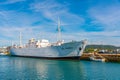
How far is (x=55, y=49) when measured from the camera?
88938 millimetres

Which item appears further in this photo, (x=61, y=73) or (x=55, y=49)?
(x=55, y=49)

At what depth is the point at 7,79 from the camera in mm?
35031

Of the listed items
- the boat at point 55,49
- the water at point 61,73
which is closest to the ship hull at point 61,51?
the boat at point 55,49

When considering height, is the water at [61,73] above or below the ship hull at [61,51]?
below

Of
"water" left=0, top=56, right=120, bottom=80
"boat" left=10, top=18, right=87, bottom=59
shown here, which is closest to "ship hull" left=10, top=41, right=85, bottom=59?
"boat" left=10, top=18, right=87, bottom=59

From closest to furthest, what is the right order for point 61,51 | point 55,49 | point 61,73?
point 61,73 < point 61,51 < point 55,49

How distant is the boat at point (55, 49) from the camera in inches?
3182

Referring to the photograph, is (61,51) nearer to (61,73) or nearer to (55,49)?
(55,49)

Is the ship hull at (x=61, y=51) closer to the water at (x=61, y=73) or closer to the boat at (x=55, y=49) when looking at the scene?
the boat at (x=55, y=49)

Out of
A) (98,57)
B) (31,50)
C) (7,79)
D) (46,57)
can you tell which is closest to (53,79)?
(7,79)

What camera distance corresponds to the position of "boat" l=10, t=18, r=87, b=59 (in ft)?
265

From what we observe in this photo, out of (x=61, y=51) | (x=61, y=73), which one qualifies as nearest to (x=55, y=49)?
(x=61, y=51)

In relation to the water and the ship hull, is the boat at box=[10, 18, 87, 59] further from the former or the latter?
the water

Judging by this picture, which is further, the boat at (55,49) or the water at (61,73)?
the boat at (55,49)
